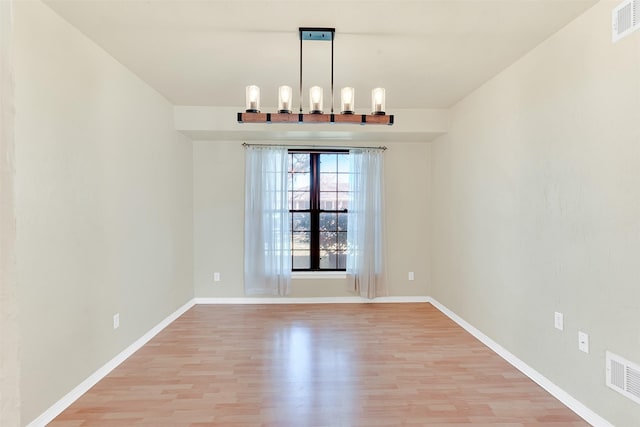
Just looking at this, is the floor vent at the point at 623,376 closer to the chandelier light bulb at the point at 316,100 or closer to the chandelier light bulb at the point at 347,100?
the chandelier light bulb at the point at 347,100

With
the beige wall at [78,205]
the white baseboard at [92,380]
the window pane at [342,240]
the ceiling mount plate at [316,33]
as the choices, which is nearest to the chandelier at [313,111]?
the ceiling mount plate at [316,33]

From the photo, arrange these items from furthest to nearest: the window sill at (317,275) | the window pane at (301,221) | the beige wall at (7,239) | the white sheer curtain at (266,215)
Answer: the window pane at (301,221), the window sill at (317,275), the white sheer curtain at (266,215), the beige wall at (7,239)

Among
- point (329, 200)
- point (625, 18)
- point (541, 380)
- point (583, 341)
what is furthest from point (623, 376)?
point (329, 200)

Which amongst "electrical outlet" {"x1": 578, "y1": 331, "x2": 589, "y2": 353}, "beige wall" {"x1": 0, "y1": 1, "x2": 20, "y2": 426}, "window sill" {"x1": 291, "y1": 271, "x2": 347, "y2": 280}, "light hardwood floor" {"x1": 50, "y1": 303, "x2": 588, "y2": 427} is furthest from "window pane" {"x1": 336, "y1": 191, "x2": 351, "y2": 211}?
"beige wall" {"x1": 0, "y1": 1, "x2": 20, "y2": 426}

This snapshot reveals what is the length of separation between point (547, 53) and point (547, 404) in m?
2.56

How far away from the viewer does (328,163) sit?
4.71 m

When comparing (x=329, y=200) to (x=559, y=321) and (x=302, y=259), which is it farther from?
(x=559, y=321)

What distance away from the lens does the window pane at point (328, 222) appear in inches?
186

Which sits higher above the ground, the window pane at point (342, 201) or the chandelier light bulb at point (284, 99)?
the chandelier light bulb at point (284, 99)

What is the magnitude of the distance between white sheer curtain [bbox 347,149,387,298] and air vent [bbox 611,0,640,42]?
2865 mm

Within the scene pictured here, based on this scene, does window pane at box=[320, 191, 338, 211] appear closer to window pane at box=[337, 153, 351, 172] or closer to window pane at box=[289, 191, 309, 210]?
window pane at box=[289, 191, 309, 210]

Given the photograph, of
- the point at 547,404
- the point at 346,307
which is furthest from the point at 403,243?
the point at 547,404

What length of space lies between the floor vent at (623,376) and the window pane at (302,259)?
3417 millimetres

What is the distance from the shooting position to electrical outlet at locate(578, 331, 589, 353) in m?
2.06
